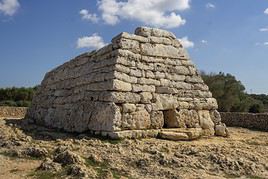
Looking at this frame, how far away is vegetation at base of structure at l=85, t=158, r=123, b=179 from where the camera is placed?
530cm

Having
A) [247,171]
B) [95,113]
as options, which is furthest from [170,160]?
[95,113]

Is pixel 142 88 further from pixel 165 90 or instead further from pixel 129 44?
pixel 129 44

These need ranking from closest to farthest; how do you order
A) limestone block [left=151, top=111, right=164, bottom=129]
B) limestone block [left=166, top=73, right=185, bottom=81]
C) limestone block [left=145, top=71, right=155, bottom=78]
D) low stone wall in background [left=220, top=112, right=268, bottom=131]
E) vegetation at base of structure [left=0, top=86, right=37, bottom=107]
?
limestone block [left=151, top=111, right=164, bottom=129]
limestone block [left=145, top=71, right=155, bottom=78]
limestone block [left=166, top=73, right=185, bottom=81]
low stone wall in background [left=220, top=112, right=268, bottom=131]
vegetation at base of structure [left=0, top=86, right=37, bottom=107]

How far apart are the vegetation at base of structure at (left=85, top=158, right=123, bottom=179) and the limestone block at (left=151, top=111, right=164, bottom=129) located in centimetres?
270

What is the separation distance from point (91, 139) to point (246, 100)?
28082 millimetres

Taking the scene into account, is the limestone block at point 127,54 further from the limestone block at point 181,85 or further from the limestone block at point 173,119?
the limestone block at point 173,119

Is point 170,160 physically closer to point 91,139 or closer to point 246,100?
point 91,139

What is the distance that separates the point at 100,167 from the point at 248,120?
1397 centimetres

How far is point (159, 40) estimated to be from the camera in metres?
9.26

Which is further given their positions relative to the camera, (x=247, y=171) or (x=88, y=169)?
(x=247, y=171)

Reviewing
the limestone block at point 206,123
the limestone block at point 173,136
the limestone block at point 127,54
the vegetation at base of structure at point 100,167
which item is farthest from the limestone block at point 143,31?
the vegetation at base of structure at point 100,167

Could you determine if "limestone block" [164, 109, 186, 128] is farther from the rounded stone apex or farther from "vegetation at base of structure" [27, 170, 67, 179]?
"vegetation at base of structure" [27, 170, 67, 179]

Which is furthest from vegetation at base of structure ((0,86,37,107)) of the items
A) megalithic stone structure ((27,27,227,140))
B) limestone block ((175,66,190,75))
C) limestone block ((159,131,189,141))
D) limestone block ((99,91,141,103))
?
limestone block ((159,131,189,141))

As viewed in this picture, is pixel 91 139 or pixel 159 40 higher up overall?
pixel 159 40
